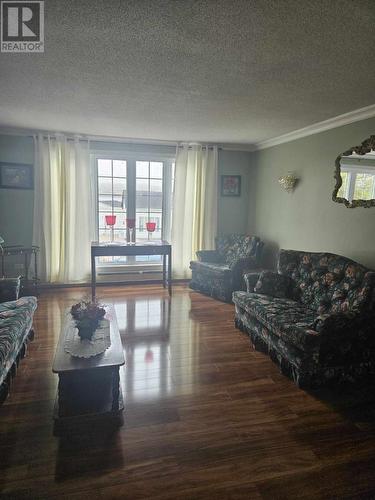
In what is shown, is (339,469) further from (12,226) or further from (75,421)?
(12,226)

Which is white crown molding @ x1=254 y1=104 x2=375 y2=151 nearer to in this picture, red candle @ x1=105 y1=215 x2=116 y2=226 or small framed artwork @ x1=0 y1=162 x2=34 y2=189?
red candle @ x1=105 y1=215 x2=116 y2=226

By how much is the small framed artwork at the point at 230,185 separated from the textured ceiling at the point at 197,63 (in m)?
1.76

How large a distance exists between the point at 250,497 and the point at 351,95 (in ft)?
10.2

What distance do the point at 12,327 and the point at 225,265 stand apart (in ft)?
10.5

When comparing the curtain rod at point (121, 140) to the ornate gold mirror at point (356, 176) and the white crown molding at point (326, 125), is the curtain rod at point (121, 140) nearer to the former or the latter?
the white crown molding at point (326, 125)

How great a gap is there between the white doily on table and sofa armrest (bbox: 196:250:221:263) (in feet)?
9.54

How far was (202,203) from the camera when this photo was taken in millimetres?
5465

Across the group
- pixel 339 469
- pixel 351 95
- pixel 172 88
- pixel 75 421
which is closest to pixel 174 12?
pixel 172 88

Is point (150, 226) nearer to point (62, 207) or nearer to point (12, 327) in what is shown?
point (62, 207)

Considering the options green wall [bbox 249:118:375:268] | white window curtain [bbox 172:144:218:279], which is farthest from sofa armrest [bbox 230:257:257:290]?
white window curtain [bbox 172:144:218:279]

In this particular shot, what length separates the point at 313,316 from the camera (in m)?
2.88

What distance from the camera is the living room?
1.71m

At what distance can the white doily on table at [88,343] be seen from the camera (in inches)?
81.7

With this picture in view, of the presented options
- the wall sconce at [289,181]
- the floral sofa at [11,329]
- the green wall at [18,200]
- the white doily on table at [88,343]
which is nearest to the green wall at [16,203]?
the green wall at [18,200]
